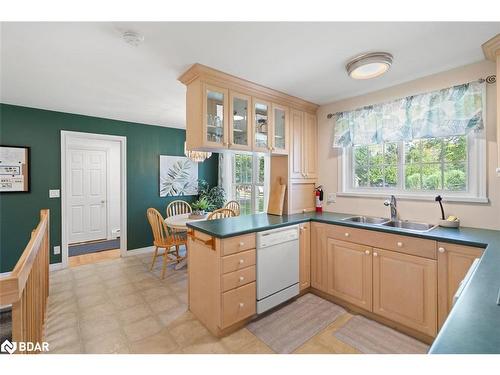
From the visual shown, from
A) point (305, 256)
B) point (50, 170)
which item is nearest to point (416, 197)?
point (305, 256)

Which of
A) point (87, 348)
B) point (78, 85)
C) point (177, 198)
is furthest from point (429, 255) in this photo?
point (177, 198)

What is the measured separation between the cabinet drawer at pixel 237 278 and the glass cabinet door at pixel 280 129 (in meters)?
1.42

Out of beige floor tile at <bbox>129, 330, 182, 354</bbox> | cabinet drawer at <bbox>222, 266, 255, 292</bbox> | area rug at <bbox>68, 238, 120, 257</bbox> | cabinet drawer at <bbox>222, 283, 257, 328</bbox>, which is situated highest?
cabinet drawer at <bbox>222, 266, 255, 292</bbox>

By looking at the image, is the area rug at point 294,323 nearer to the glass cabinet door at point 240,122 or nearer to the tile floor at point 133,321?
the tile floor at point 133,321

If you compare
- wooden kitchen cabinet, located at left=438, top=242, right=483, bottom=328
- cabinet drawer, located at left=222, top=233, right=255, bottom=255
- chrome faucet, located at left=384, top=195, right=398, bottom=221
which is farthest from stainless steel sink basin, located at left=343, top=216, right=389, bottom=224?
cabinet drawer, located at left=222, top=233, right=255, bottom=255

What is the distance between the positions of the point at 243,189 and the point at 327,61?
9.85 ft

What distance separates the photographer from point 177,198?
4.72 m

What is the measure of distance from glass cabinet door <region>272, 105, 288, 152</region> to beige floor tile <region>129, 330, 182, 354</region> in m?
2.13

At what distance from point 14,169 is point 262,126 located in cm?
331

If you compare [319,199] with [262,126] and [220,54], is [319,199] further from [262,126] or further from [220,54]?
[220,54]

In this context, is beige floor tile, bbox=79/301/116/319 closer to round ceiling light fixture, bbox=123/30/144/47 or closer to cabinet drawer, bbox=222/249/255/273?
cabinet drawer, bbox=222/249/255/273

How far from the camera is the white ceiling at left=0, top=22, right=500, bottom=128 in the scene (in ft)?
5.21

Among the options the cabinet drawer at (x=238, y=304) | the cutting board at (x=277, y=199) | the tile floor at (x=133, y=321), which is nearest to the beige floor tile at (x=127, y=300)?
the tile floor at (x=133, y=321)
